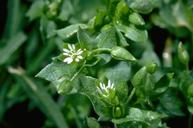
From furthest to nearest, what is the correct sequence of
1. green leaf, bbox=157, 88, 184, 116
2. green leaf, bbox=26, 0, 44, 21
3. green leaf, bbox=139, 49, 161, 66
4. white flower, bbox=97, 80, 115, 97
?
green leaf, bbox=26, 0, 44, 21
green leaf, bbox=139, 49, 161, 66
green leaf, bbox=157, 88, 184, 116
white flower, bbox=97, 80, 115, 97

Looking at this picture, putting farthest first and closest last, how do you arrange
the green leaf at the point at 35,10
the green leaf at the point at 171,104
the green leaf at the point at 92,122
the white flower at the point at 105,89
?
the green leaf at the point at 35,10, the green leaf at the point at 171,104, the green leaf at the point at 92,122, the white flower at the point at 105,89

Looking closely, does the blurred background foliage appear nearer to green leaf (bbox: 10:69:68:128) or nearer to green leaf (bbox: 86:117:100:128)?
green leaf (bbox: 10:69:68:128)

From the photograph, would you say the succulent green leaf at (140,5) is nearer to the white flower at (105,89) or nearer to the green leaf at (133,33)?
the green leaf at (133,33)

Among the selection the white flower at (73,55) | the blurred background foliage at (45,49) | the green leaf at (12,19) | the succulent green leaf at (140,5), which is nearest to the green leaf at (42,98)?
the blurred background foliage at (45,49)

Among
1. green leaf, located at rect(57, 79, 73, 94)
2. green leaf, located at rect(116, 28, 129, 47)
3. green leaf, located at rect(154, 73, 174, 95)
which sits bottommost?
green leaf, located at rect(154, 73, 174, 95)

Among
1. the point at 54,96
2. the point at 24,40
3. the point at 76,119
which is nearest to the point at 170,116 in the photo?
the point at 76,119

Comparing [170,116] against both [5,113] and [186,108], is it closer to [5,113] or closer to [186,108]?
[186,108]

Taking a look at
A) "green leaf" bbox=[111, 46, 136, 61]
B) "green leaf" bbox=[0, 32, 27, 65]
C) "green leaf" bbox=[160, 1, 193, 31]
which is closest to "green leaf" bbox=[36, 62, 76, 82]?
"green leaf" bbox=[111, 46, 136, 61]

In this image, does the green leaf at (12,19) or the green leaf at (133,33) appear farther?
the green leaf at (12,19)
